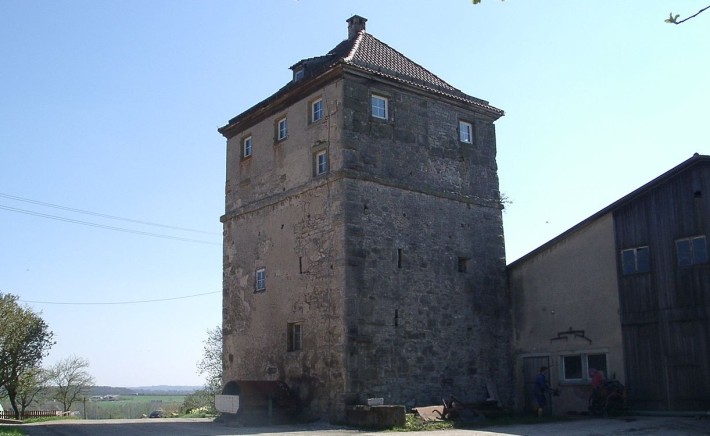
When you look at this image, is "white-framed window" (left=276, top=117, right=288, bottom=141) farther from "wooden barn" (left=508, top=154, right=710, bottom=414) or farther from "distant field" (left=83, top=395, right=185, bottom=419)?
"distant field" (left=83, top=395, right=185, bottom=419)

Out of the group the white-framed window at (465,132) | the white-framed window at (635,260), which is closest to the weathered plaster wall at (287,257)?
the white-framed window at (465,132)

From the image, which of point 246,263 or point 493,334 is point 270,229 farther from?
point 493,334

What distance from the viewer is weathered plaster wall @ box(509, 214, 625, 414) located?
2188cm

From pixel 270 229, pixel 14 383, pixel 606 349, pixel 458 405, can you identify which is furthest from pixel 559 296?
pixel 14 383

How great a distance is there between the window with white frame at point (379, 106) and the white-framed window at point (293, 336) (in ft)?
22.6

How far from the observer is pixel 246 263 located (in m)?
25.5

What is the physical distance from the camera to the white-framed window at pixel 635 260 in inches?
834

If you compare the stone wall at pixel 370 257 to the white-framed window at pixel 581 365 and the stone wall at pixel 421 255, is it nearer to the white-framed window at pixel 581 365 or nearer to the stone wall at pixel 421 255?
the stone wall at pixel 421 255

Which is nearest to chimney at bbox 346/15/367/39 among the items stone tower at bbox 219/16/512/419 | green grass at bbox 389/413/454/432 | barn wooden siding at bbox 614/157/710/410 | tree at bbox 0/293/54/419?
stone tower at bbox 219/16/512/419

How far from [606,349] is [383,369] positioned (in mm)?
6629

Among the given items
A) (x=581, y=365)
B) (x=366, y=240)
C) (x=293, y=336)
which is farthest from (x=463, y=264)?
(x=293, y=336)

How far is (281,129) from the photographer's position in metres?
25.0

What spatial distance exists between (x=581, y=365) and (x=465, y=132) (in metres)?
8.52

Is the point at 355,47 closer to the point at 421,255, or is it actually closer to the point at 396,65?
the point at 396,65
